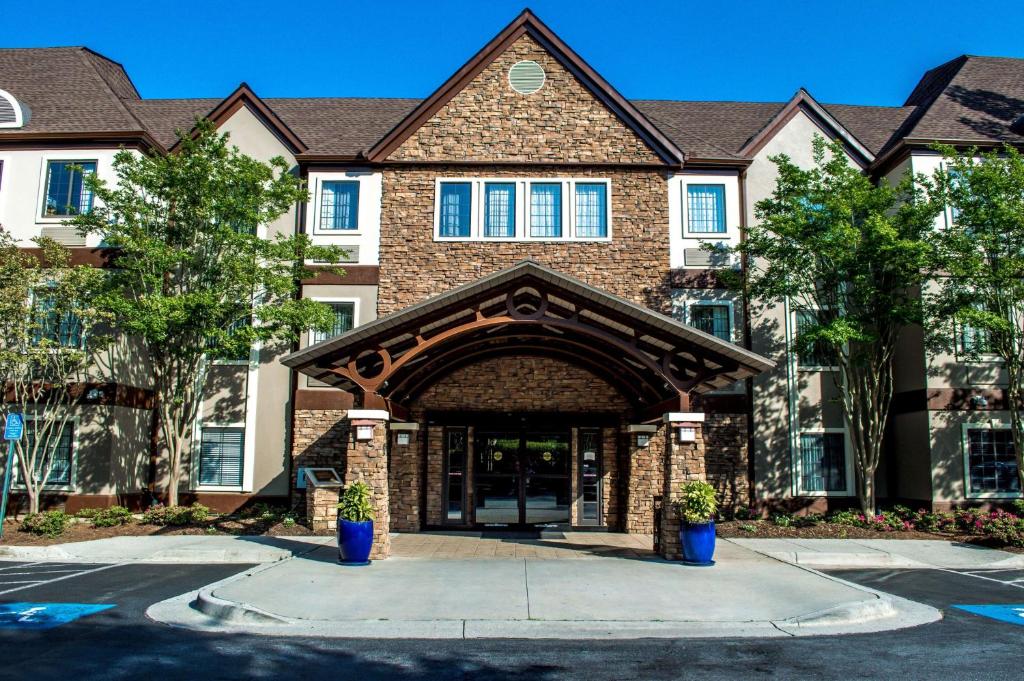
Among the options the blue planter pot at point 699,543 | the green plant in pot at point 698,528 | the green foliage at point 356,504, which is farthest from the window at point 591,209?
the green foliage at point 356,504

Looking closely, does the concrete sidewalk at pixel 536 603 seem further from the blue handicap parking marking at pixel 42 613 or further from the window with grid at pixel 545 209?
the window with grid at pixel 545 209

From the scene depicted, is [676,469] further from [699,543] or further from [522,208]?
[522,208]

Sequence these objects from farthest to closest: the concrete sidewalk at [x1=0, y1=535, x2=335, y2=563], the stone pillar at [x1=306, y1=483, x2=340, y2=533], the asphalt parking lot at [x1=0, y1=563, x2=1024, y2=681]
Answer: the stone pillar at [x1=306, y1=483, x2=340, y2=533], the concrete sidewalk at [x1=0, y1=535, x2=335, y2=563], the asphalt parking lot at [x1=0, y1=563, x2=1024, y2=681]

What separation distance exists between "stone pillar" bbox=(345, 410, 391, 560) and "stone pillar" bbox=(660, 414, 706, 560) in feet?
15.7

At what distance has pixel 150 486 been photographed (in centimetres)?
1883

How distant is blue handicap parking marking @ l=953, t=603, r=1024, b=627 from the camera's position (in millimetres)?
9319

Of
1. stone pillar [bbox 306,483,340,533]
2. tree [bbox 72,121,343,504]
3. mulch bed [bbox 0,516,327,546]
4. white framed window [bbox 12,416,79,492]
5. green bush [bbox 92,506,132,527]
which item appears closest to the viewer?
mulch bed [bbox 0,516,327,546]

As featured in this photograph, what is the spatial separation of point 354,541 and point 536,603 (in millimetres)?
4021

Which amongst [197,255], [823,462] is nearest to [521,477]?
[823,462]

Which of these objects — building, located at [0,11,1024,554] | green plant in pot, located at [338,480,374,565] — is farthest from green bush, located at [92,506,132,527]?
green plant in pot, located at [338,480,374,565]

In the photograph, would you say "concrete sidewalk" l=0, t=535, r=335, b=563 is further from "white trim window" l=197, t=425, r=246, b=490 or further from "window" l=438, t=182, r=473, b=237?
"window" l=438, t=182, r=473, b=237

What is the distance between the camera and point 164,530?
54.4 feet

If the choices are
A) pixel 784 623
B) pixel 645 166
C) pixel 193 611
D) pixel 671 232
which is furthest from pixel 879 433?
pixel 193 611

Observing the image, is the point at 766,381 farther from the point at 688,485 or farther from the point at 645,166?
the point at 688,485
